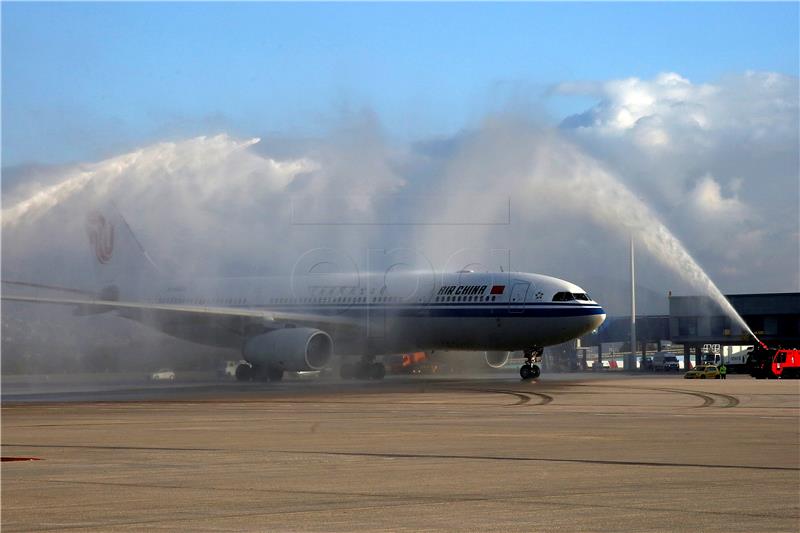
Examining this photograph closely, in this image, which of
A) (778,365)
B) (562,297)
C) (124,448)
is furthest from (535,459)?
(778,365)

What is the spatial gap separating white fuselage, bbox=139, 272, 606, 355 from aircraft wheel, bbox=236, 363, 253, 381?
86.8 inches

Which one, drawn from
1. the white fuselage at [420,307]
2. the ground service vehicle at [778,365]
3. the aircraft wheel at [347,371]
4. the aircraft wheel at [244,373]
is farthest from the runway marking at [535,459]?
the ground service vehicle at [778,365]

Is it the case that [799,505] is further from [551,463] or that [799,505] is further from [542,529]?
[551,463]

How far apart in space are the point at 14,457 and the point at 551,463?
320 inches

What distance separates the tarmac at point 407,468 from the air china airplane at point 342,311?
18.1 m

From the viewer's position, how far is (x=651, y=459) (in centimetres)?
1689

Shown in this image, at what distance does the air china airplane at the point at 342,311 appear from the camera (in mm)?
50406

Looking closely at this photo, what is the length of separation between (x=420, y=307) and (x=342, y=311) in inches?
183

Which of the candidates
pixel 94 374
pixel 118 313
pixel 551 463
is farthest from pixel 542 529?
pixel 94 374

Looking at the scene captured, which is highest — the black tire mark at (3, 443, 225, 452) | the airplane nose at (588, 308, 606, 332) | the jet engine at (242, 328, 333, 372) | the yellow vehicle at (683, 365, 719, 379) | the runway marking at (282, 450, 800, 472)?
the airplane nose at (588, 308, 606, 332)

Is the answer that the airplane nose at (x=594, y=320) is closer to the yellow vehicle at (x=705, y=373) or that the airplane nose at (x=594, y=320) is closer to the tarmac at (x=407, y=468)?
the yellow vehicle at (x=705, y=373)

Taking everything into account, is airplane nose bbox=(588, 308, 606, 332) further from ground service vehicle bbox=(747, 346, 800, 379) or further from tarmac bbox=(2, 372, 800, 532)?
tarmac bbox=(2, 372, 800, 532)

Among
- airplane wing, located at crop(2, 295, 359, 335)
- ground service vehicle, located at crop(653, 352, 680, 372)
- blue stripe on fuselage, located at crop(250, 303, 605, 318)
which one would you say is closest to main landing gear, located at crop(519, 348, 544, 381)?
blue stripe on fuselage, located at crop(250, 303, 605, 318)

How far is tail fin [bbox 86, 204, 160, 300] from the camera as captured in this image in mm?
62344
